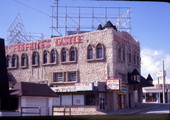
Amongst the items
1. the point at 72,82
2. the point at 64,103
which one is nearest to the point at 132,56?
the point at 72,82

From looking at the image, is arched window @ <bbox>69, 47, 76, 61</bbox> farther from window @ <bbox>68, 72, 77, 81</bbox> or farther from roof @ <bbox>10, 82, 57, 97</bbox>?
roof @ <bbox>10, 82, 57, 97</bbox>

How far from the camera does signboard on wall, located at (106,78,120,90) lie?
3262 cm

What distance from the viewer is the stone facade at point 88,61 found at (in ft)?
116

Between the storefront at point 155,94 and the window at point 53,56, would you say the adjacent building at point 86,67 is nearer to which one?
the window at point 53,56

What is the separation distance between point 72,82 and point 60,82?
2.17 metres

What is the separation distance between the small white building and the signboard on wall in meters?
8.52

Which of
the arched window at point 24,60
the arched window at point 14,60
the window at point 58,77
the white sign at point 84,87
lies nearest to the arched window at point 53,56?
the window at point 58,77

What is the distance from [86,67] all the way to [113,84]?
218 inches

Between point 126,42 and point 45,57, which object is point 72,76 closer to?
point 45,57

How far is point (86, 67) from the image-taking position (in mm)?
36969

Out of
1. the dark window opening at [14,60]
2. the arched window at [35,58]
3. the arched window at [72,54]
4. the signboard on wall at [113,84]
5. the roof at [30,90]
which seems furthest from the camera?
the dark window opening at [14,60]

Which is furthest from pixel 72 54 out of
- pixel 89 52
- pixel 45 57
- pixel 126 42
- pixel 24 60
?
pixel 24 60

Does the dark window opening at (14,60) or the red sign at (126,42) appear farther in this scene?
the dark window opening at (14,60)

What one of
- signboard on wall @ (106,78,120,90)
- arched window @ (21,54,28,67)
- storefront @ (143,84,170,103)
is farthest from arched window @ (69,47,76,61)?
storefront @ (143,84,170,103)
